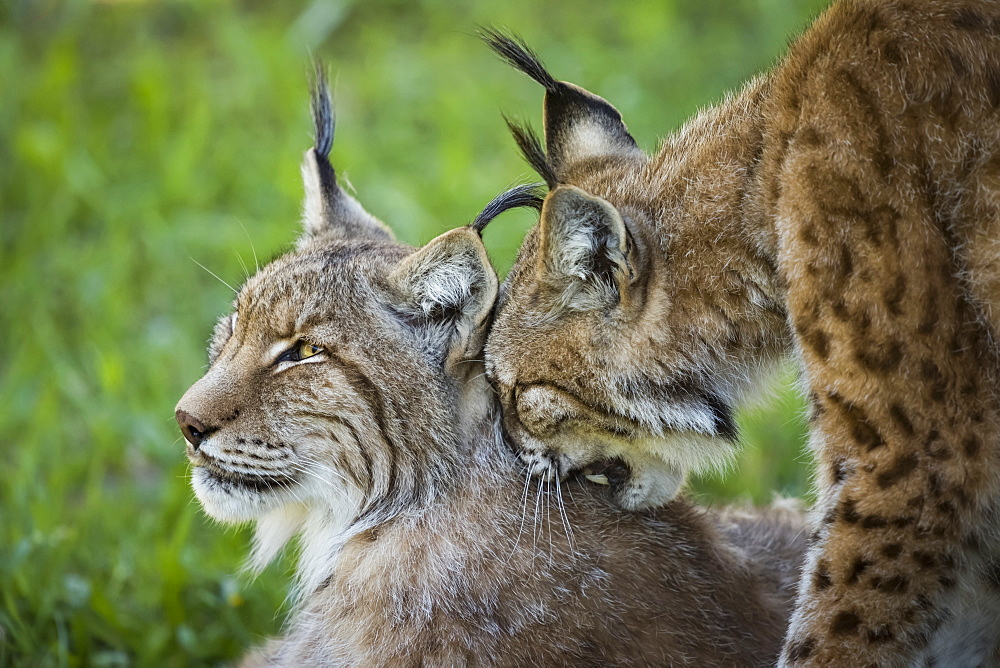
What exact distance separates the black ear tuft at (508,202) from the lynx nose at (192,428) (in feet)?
3.56

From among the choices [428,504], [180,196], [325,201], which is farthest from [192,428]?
[180,196]

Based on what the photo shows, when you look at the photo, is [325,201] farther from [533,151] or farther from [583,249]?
[583,249]

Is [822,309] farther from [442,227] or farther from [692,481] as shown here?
[442,227]

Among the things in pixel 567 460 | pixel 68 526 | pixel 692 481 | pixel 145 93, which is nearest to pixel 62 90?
pixel 145 93

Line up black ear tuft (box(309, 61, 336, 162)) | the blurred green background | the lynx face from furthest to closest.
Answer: the blurred green background
black ear tuft (box(309, 61, 336, 162))
the lynx face

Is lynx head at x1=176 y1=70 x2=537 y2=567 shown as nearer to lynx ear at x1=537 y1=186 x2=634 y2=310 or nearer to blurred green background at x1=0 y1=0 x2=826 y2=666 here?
lynx ear at x1=537 y1=186 x2=634 y2=310

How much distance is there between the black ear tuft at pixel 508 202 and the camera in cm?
393

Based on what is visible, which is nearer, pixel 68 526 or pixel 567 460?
pixel 567 460

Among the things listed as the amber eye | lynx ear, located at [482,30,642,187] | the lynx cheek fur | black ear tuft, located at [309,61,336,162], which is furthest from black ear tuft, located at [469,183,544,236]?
black ear tuft, located at [309,61,336,162]

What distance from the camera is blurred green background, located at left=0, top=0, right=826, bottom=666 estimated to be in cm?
482

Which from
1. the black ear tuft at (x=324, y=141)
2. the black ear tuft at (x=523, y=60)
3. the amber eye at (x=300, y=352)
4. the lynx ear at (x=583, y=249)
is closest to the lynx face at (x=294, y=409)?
the amber eye at (x=300, y=352)

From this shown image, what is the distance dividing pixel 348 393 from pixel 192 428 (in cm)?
50

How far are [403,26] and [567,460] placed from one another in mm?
6974

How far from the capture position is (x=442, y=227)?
7.13 m
